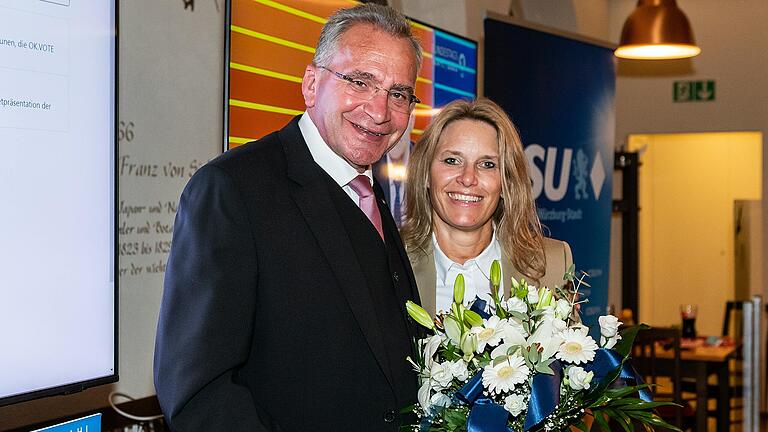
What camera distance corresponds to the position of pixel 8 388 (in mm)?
1746

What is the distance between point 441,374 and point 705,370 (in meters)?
5.07

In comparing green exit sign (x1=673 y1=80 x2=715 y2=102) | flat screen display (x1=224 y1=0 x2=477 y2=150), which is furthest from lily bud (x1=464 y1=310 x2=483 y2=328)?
green exit sign (x1=673 y1=80 x2=715 y2=102)

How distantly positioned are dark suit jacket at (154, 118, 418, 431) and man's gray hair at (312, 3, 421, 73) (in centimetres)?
18

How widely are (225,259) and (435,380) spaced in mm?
454

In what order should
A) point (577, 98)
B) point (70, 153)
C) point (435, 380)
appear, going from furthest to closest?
point (577, 98), point (70, 153), point (435, 380)

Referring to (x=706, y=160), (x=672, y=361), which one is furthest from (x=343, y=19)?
(x=706, y=160)

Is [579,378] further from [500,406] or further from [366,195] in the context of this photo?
[366,195]

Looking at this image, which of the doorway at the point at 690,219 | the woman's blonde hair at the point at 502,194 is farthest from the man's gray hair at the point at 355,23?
the doorway at the point at 690,219

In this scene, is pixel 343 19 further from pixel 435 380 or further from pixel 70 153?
pixel 435 380

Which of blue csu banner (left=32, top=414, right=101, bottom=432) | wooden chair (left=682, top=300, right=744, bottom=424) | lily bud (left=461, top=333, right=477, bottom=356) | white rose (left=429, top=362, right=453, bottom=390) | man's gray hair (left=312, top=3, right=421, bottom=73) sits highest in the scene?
man's gray hair (left=312, top=3, right=421, bottom=73)

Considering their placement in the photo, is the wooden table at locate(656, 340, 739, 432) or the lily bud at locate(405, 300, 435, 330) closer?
the lily bud at locate(405, 300, 435, 330)

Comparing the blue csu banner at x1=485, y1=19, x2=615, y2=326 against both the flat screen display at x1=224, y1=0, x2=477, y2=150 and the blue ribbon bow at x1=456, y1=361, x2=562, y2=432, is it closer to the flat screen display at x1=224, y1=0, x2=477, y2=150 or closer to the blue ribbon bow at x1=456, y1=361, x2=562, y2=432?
the flat screen display at x1=224, y1=0, x2=477, y2=150

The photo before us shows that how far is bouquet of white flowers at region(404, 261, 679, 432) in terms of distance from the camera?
1.65 m

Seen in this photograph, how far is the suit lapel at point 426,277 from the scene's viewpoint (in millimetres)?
2586
